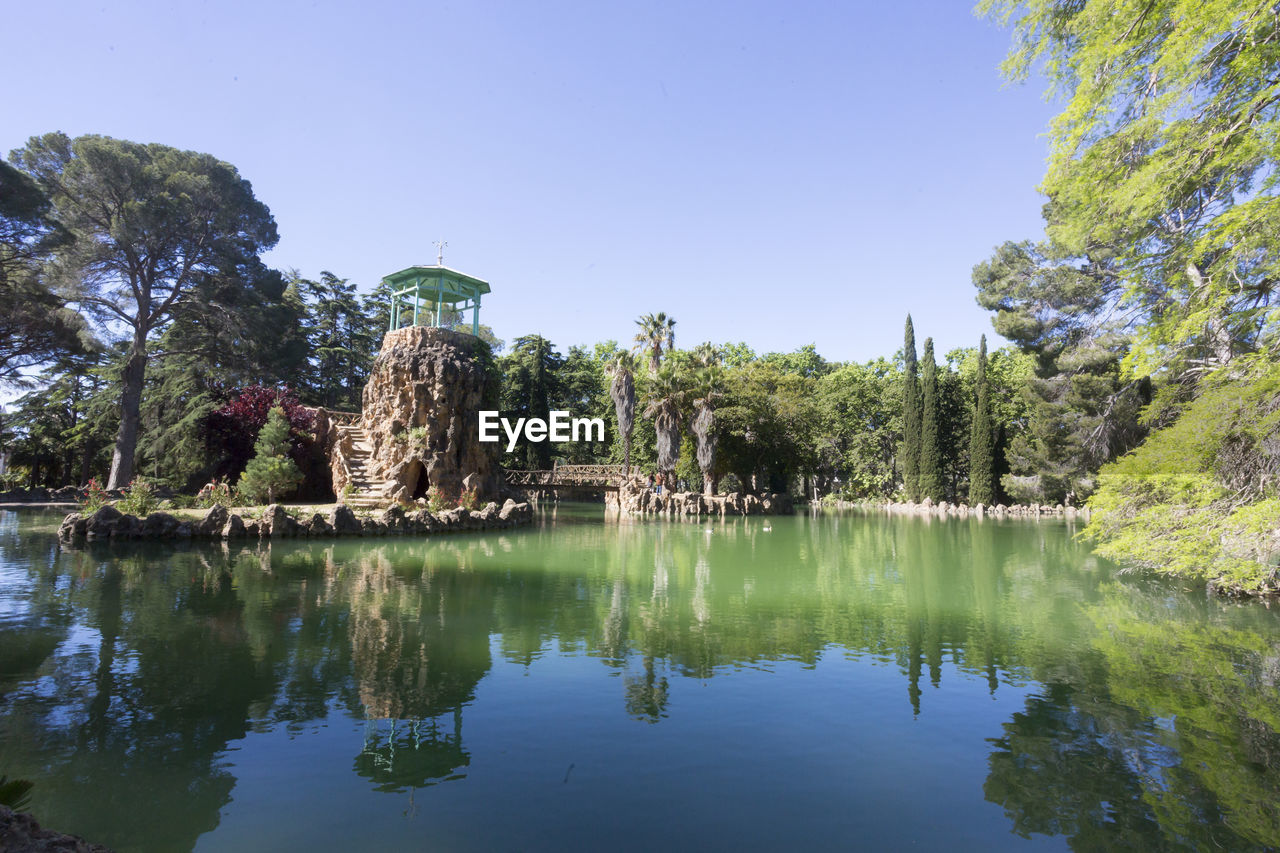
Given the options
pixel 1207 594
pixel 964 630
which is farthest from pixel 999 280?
pixel 964 630

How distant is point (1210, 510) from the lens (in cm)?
942

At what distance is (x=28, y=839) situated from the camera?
258cm

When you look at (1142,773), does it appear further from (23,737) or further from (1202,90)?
(23,737)

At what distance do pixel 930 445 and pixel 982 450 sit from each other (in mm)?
2975

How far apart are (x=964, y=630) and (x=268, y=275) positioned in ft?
104

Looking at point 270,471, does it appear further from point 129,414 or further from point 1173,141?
point 1173,141

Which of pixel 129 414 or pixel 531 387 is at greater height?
pixel 531 387

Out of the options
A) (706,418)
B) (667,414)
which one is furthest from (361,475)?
(706,418)

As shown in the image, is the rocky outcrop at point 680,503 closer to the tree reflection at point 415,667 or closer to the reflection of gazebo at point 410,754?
the tree reflection at point 415,667

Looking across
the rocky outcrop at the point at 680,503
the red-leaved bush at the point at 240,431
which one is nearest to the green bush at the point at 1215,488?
the rocky outcrop at the point at 680,503

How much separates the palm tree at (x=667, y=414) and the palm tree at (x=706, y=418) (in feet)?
3.08

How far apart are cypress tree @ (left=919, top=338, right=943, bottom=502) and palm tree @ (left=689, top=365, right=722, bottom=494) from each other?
12999 millimetres

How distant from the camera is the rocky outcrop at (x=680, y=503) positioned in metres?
32.6

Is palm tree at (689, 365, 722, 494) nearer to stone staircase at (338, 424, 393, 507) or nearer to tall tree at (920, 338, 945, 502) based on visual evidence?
tall tree at (920, 338, 945, 502)
